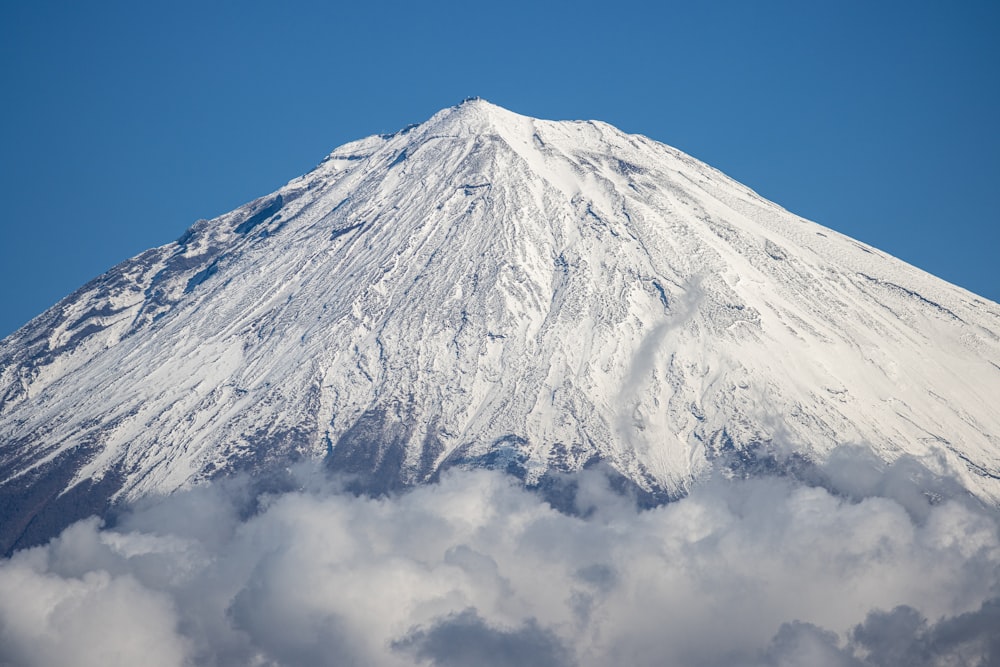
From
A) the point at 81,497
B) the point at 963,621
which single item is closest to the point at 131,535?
the point at 81,497

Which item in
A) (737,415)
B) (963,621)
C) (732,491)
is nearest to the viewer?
(963,621)

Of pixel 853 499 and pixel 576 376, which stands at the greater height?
pixel 576 376

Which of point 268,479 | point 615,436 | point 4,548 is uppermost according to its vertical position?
point 615,436

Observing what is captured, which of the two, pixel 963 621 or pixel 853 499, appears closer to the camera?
pixel 963 621

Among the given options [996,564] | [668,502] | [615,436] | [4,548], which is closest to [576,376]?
[615,436]

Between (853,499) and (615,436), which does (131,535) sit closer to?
(615,436)

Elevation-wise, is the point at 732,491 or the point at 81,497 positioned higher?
the point at 732,491

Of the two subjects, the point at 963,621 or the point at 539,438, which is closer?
the point at 963,621

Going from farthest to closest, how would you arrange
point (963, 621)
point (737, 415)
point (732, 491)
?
point (737, 415) < point (732, 491) < point (963, 621)

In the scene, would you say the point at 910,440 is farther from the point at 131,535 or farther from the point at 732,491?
the point at 131,535
